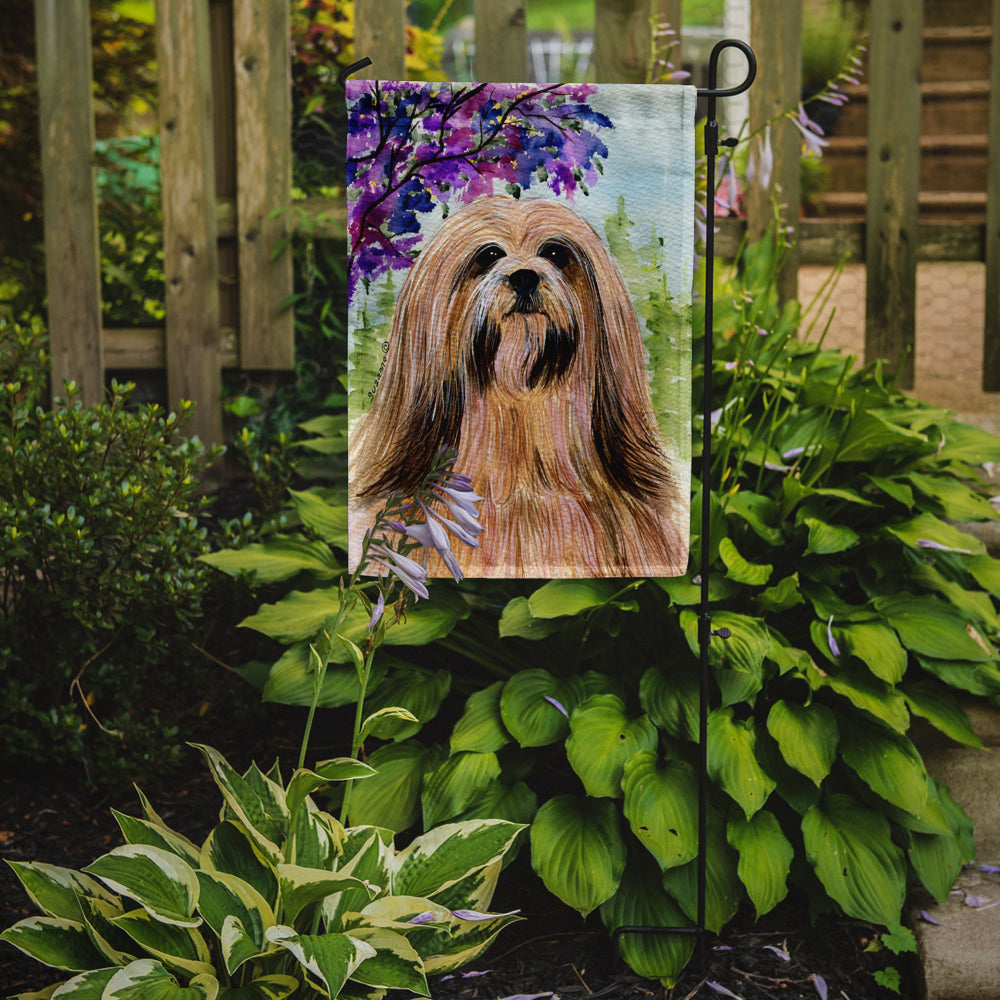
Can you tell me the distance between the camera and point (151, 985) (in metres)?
1.42

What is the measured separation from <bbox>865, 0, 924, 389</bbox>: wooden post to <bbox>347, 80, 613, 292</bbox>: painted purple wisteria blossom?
1931mm

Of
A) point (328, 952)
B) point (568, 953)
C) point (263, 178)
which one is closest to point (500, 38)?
point (263, 178)

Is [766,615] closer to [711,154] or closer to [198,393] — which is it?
[711,154]

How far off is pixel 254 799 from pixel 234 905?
173mm

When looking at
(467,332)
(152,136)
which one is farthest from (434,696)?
(152,136)

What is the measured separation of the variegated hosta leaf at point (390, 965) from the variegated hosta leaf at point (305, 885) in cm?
8

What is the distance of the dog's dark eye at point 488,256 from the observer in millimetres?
1862

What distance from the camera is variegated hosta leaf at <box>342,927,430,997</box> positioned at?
1501 millimetres

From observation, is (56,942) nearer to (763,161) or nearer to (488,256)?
(488,256)

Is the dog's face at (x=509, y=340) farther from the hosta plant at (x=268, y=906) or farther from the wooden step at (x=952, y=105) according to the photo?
the wooden step at (x=952, y=105)

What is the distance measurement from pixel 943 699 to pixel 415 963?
1265mm

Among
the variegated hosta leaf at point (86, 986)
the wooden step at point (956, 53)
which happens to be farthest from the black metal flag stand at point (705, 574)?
the wooden step at point (956, 53)

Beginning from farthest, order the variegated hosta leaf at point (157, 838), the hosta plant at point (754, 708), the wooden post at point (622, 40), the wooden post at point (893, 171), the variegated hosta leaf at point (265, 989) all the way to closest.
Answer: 1. the wooden post at point (893, 171)
2. the wooden post at point (622, 40)
3. the hosta plant at point (754, 708)
4. the variegated hosta leaf at point (157, 838)
5. the variegated hosta leaf at point (265, 989)

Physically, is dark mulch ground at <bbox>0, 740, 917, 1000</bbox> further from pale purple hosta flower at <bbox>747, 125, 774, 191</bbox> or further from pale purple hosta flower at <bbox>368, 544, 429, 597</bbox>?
pale purple hosta flower at <bbox>747, 125, 774, 191</bbox>
